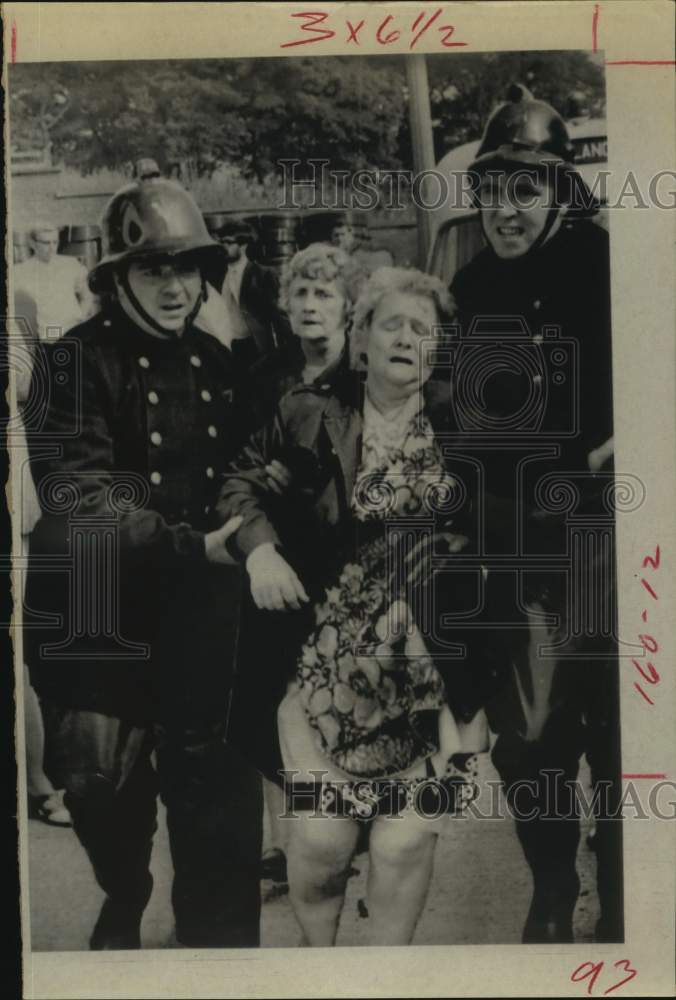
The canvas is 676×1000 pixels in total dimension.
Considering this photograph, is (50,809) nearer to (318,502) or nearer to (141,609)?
(141,609)

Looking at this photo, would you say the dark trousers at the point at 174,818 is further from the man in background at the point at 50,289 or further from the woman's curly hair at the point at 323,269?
the woman's curly hair at the point at 323,269

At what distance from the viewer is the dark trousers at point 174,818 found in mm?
1494

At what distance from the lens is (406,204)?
1.51 m

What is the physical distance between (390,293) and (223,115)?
18.9 inches

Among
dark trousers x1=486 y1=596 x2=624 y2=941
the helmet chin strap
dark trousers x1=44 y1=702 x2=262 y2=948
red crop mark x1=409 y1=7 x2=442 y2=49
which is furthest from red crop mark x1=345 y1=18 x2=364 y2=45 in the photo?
dark trousers x1=44 y1=702 x2=262 y2=948

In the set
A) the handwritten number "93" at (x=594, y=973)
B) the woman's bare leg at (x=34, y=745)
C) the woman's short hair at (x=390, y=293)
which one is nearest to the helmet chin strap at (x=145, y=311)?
the woman's short hair at (x=390, y=293)

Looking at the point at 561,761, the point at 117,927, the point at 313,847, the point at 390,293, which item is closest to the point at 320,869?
the point at 313,847

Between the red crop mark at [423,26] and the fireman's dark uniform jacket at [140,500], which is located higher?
the red crop mark at [423,26]

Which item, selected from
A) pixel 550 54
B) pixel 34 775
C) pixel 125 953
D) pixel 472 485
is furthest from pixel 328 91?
pixel 125 953

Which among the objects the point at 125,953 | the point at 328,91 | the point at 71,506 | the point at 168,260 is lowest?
the point at 125,953

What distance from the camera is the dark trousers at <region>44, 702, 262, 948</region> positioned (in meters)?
1.49

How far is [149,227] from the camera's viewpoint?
4.94ft

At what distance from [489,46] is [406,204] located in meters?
0.36

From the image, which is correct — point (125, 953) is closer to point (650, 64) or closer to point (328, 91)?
point (328, 91)
